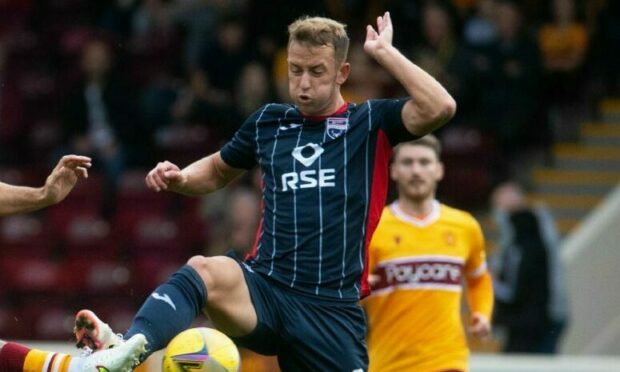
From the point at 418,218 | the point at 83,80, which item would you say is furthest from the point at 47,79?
the point at 418,218

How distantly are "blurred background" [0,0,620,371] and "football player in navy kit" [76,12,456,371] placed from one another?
639 centimetres

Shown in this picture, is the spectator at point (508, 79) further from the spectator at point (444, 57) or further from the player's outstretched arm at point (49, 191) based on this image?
the player's outstretched arm at point (49, 191)

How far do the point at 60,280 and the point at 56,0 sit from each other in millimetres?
3999

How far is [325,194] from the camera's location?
7.17m

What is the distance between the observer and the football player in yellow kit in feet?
27.9

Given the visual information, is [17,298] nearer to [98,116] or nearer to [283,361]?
[98,116]

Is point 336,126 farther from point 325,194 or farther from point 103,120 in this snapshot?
point 103,120

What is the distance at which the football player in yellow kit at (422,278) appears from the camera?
852cm

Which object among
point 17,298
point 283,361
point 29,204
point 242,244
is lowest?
point 17,298

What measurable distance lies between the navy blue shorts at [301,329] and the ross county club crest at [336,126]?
730mm

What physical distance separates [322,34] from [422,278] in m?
1.92

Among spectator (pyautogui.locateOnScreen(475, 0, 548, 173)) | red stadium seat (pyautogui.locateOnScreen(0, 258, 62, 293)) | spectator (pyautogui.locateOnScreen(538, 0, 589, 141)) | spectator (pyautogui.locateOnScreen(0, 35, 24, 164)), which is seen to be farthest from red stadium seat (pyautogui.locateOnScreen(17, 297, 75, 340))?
spectator (pyautogui.locateOnScreen(538, 0, 589, 141))

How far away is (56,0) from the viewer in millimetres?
17578

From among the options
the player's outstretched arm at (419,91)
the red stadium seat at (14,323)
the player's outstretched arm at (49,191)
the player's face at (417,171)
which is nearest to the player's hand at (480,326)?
the player's face at (417,171)
